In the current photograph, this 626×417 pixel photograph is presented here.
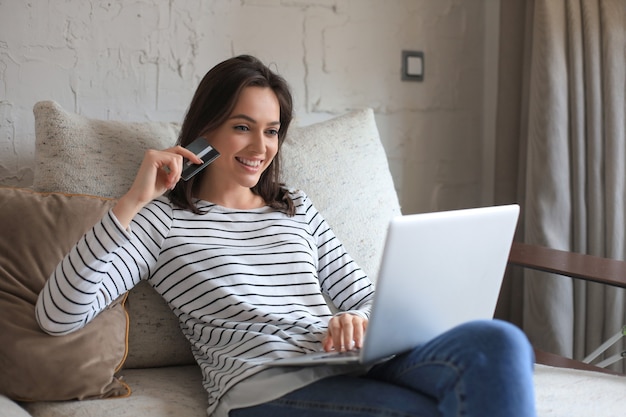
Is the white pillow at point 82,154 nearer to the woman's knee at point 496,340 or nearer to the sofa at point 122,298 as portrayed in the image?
the sofa at point 122,298

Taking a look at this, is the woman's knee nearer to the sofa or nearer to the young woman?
the young woman

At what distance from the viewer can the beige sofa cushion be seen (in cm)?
161

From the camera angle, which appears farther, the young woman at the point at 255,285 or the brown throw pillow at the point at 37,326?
the brown throw pillow at the point at 37,326

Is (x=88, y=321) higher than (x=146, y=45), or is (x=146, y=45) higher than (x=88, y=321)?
(x=146, y=45)

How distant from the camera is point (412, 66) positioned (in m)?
2.46

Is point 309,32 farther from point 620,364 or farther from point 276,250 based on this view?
point 620,364

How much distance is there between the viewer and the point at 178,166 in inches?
56.4

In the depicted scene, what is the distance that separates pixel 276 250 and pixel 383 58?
39.8 inches

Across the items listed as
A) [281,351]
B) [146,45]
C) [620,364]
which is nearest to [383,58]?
[146,45]

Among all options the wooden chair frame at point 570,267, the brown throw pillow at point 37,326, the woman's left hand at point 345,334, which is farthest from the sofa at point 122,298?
the woman's left hand at point 345,334

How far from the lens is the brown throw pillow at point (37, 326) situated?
1.37 m

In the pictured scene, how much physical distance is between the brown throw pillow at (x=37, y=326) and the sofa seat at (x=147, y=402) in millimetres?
24

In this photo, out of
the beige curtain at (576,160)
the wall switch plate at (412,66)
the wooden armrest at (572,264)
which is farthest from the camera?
the wall switch plate at (412,66)

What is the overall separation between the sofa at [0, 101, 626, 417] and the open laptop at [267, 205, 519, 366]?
0.26 metres
